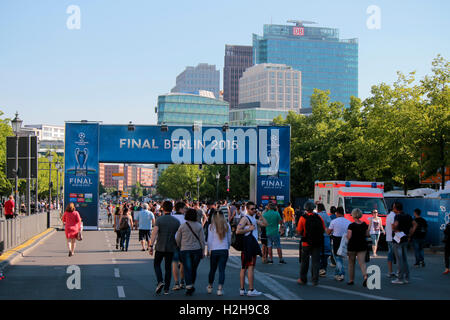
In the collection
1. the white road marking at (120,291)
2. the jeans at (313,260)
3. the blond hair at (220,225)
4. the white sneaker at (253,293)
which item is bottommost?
the white road marking at (120,291)

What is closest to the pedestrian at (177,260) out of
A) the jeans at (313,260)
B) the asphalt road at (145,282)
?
the asphalt road at (145,282)

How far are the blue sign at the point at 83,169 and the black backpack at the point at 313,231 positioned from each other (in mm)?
29761

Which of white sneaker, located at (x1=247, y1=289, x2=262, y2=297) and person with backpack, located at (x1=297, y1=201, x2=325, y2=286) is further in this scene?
person with backpack, located at (x1=297, y1=201, x2=325, y2=286)

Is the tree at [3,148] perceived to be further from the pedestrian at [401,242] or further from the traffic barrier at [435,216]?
the pedestrian at [401,242]

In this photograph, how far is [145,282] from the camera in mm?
15391

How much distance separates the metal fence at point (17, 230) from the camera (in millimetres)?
21875

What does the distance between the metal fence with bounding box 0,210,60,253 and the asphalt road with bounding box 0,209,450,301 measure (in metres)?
0.91

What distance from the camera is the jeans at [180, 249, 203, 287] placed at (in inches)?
515

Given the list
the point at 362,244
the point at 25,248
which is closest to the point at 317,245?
the point at 362,244

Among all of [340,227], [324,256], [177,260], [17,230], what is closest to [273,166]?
[17,230]

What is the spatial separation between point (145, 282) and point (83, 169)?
28800mm

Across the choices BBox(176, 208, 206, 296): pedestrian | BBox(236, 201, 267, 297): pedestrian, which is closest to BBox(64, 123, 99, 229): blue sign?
BBox(236, 201, 267, 297): pedestrian

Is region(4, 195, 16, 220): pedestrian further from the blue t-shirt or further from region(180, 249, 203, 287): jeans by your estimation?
region(180, 249, 203, 287): jeans

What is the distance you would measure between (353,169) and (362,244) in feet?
133
